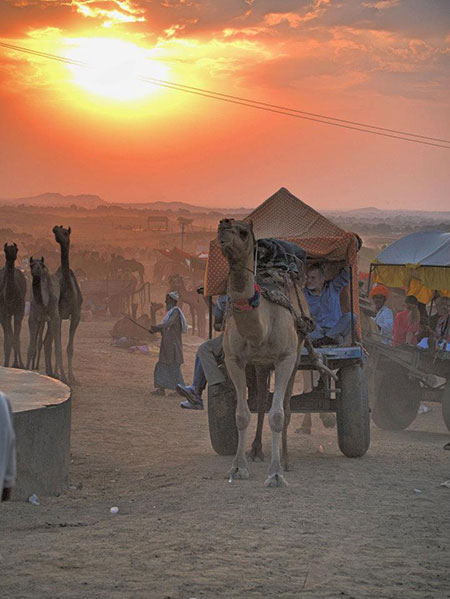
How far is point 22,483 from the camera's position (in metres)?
7.70

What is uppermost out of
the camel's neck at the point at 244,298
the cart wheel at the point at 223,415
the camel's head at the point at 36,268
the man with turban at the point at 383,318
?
the camel's neck at the point at 244,298

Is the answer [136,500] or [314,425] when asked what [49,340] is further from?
[136,500]

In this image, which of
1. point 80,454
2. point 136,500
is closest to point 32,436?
point 136,500

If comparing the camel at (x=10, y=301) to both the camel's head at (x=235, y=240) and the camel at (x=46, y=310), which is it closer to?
the camel at (x=46, y=310)

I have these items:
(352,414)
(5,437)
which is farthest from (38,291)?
(5,437)

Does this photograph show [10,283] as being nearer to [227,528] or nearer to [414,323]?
[414,323]

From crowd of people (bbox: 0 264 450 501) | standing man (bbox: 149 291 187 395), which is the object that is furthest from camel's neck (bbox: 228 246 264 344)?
standing man (bbox: 149 291 187 395)

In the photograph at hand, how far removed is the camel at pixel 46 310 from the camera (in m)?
16.2

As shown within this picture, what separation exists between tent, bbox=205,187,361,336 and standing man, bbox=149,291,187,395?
218 inches

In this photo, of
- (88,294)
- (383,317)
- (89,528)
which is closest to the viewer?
(89,528)

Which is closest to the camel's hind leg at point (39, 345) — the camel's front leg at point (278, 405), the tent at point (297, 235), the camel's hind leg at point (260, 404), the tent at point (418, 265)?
the tent at point (418, 265)

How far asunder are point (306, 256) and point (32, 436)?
146 inches

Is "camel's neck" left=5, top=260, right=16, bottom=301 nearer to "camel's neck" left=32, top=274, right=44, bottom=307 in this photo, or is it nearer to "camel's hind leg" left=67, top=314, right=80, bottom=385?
"camel's hind leg" left=67, top=314, right=80, bottom=385

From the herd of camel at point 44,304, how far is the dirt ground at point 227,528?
16.8 feet
